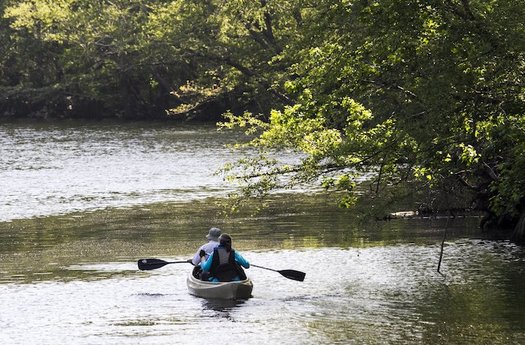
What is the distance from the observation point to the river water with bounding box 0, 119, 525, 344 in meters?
21.2

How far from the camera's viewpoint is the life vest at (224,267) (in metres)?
23.9

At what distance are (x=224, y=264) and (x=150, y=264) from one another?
317 centimetres

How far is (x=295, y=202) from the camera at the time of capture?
1610 inches

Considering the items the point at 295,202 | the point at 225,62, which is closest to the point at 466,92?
the point at 295,202

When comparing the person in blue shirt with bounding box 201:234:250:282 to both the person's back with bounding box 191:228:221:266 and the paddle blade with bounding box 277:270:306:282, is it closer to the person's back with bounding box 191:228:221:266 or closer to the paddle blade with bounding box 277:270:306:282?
the person's back with bounding box 191:228:221:266

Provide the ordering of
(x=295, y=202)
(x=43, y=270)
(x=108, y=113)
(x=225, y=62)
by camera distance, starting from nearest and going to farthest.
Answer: (x=43, y=270)
(x=295, y=202)
(x=225, y=62)
(x=108, y=113)

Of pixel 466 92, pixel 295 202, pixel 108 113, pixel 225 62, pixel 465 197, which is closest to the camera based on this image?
pixel 466 92

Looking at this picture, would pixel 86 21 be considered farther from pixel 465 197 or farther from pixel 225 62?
pixel 465 197

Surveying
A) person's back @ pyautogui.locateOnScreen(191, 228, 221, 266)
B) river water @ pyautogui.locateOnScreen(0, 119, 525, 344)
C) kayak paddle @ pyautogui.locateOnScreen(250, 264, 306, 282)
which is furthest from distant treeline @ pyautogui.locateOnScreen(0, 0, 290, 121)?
person's back @ pyautogui.locateOnScreen(191, 228, 221, 266)

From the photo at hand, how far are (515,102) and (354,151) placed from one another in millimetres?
4805

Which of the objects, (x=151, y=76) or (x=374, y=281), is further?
(x=151, y=76)

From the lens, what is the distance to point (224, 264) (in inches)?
949

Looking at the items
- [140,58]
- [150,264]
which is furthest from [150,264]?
[140,58]

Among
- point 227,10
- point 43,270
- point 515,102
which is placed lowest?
point 43,270
